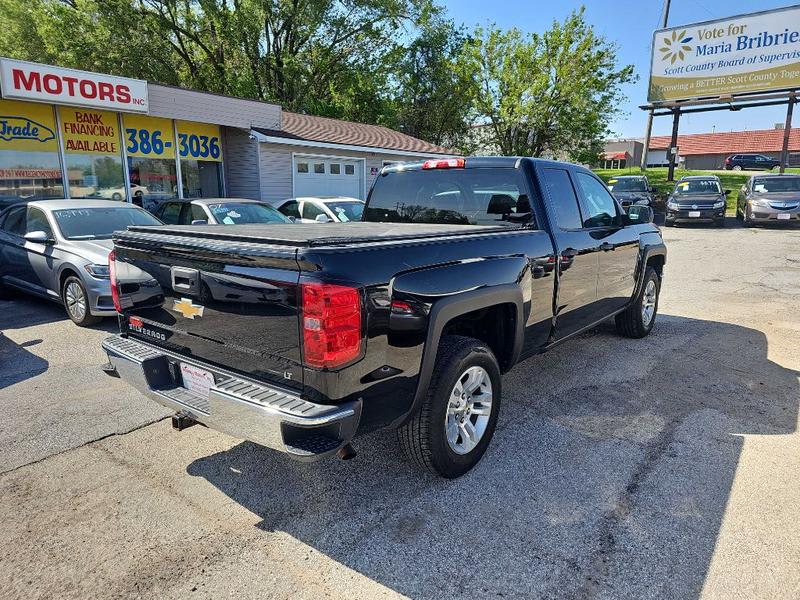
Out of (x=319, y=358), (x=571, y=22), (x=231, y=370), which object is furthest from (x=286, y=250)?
(x=571, y=22)

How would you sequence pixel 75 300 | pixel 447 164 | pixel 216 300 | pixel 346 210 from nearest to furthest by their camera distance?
1. pixel 216 300
2. pixel 447 164
3. pixel 75 300
4. pixel 346 210

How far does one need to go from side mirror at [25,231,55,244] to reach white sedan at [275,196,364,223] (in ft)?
16.1

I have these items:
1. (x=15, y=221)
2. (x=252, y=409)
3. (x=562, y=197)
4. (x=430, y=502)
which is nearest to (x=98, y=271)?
(x=15, y=221)

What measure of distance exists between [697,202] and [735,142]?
42.4m

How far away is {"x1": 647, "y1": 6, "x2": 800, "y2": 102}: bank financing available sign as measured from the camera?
85.8 feet

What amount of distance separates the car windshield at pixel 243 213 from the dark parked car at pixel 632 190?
1402 centimetres

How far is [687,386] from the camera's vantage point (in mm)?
4730

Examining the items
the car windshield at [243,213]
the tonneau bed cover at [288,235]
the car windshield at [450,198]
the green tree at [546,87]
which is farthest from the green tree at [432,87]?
the tonneau bed cover at [288,235]

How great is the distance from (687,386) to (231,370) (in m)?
3.98

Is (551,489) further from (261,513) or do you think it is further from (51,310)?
(51,310)

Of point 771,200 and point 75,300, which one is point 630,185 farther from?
point 75,300

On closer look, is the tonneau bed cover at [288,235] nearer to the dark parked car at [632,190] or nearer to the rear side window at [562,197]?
the rear side window at [562,197]

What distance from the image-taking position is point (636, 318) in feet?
19.7

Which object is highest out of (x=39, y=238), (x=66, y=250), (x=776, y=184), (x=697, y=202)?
(x=776, y=184)
